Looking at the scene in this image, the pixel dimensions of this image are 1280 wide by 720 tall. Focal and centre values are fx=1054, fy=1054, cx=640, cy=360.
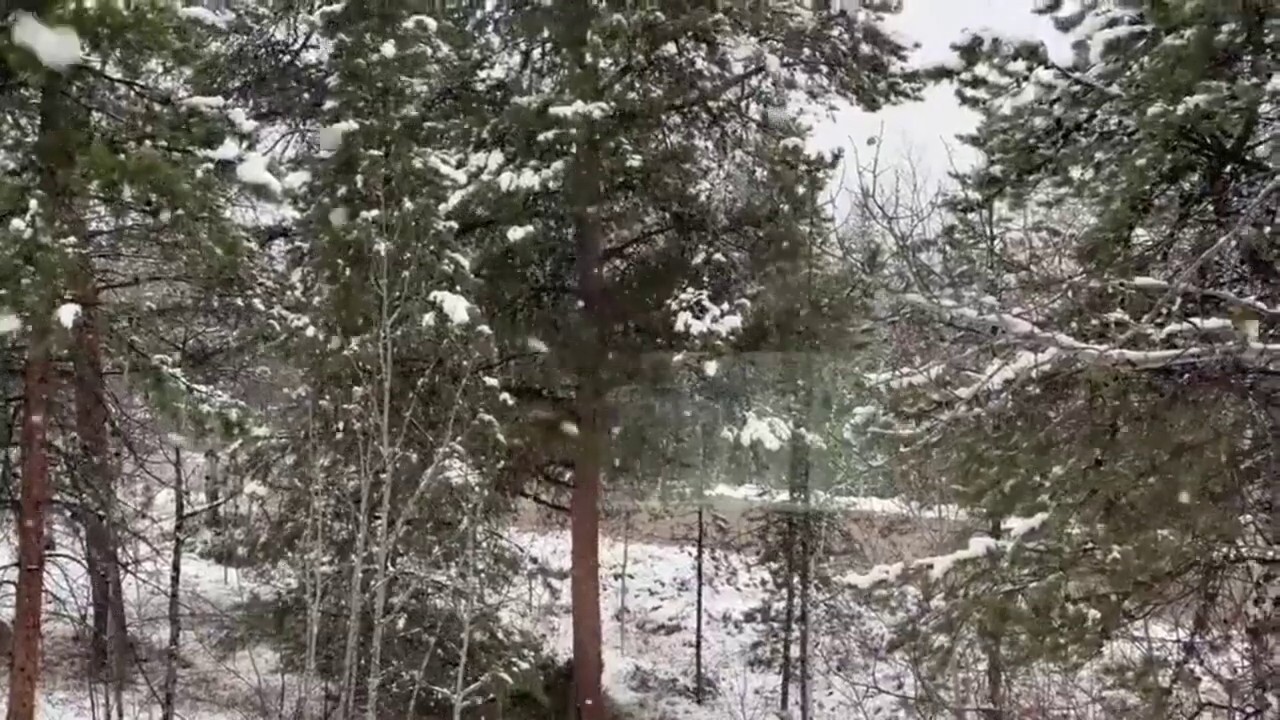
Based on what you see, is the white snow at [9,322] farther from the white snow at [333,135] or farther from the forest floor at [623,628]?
the white snow at [333,135]

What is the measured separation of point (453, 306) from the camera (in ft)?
18.5

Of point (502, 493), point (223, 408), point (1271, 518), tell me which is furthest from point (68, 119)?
point (1271, 518)

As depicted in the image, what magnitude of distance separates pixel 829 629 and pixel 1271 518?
4774 mm

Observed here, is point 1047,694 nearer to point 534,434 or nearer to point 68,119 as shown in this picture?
point 534,434

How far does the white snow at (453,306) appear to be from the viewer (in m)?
5.62

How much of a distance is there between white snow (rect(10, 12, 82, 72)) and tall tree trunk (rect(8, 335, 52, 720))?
1200 mm

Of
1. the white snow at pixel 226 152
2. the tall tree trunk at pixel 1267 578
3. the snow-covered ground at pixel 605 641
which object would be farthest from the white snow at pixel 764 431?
the white snow at pixel 226 152

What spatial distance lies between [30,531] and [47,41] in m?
1.98

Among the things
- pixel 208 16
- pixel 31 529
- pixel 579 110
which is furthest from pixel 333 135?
pixel 31 529

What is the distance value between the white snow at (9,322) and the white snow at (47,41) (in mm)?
936

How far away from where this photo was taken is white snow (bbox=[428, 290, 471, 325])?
18.4 ft

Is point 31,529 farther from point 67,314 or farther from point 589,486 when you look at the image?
point 589,486

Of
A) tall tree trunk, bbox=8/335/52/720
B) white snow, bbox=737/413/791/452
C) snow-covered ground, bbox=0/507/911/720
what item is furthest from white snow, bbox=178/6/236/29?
white snow, bbox=737/413/791/452

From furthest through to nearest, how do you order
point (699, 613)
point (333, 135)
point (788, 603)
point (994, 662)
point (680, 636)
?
point (680, 636)
point (699, 613)
point (788, 603)
point (333, 135)
point (994, 662)
